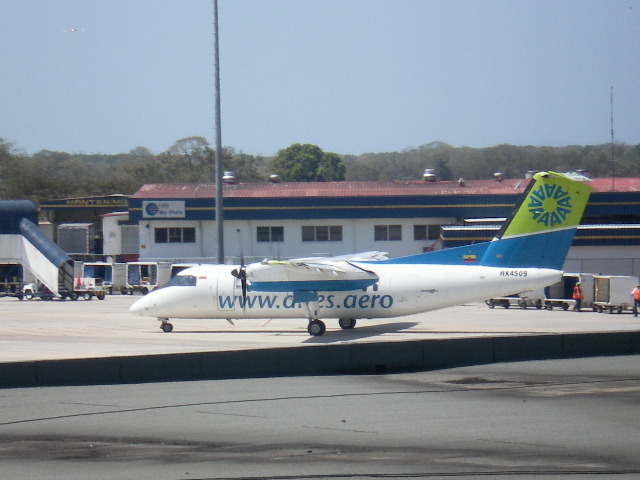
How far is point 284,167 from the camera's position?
338ft

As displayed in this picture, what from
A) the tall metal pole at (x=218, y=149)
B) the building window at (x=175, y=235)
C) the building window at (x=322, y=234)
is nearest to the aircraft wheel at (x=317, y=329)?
the tall metal pole at (x=218, y=149)

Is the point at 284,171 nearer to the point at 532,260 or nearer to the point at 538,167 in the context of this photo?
the point at 538,167

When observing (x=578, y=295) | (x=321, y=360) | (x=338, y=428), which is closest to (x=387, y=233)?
(x=578, y=295)

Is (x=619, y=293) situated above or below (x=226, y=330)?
above

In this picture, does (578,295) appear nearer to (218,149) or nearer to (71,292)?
(218,149)

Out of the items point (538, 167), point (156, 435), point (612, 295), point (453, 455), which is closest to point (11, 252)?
point (612, 295)

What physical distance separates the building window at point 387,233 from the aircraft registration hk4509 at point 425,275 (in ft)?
80.7

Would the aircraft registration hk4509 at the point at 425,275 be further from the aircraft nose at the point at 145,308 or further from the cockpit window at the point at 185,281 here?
the aircraft nose at the point at 145,308

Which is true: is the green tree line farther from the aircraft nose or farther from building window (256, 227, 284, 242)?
the aircraft nose

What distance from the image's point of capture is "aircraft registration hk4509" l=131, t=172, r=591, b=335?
27.3m

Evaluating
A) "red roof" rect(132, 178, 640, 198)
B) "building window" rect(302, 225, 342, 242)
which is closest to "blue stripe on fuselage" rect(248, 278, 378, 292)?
"building window" rect(302, 225, 342, 242)

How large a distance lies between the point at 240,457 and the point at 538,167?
359ft

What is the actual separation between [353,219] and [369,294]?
26068 millimetres

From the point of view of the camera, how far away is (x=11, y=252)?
5472cm
